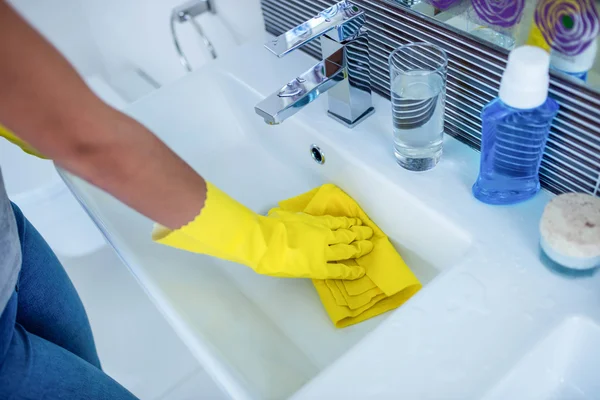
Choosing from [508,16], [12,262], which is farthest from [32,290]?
[508,16]

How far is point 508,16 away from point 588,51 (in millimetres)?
103

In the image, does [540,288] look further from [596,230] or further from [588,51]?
[588,51]

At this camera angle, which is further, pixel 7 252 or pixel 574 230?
pixel 7 252

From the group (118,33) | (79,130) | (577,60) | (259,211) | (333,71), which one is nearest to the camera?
(79,130)

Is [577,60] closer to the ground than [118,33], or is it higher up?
higher up

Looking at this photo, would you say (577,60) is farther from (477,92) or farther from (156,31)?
(156,31)

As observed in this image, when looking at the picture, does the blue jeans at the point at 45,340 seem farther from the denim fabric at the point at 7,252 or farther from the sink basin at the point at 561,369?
the sink basin at the point at 561,369

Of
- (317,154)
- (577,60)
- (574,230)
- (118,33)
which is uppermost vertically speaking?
(577,60)

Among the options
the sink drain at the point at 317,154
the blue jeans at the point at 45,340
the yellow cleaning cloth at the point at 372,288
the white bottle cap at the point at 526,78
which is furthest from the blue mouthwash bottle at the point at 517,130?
the blue jeans at the point at 45,340

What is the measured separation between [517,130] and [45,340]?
2.07 feet

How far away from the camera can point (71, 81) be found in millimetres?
435

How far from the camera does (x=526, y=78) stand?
1.78 feet

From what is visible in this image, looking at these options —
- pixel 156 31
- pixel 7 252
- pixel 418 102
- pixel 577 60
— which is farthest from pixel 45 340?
pixel 156 31

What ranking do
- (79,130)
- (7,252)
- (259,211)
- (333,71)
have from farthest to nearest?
1. (259,211)
2. (333,71)
3. (7,252)
4. (79,130)
